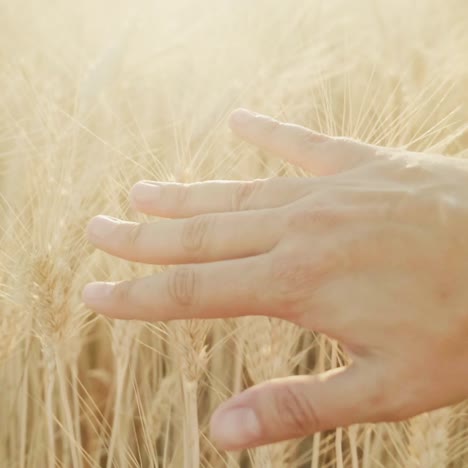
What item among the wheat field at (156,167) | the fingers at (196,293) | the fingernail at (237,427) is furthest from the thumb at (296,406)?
the wheat field at (156,167)

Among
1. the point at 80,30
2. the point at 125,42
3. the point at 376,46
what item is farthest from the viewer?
the point at 80,30

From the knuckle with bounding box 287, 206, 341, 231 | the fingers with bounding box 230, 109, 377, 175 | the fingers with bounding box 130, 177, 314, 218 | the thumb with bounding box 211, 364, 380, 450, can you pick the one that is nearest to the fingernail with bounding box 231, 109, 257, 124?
the fingers with bounding box 230, 109, 377, 175

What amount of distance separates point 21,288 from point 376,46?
98 cm

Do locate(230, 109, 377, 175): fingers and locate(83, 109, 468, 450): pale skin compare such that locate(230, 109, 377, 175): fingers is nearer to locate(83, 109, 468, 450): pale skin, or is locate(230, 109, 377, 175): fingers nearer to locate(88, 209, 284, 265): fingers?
locate(83, 109, 468, 450): pale skin

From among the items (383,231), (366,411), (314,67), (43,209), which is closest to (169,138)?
(314,67)

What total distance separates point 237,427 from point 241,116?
466 mm

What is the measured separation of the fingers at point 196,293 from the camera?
2.27 ft

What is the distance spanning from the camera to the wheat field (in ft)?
2.86

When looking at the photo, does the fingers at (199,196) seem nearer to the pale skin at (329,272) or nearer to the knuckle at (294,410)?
the pale skin at (329,272)

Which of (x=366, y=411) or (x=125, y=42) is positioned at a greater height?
(x=125, y=42)

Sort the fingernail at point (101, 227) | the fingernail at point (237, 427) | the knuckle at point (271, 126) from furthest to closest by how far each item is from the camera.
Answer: the knuckle at point (271, 126) < the fingernail at point (101, 227) < the fingernail at point (237, 427)

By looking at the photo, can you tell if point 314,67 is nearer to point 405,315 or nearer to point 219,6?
point 219,6

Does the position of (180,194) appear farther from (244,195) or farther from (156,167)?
(156,167)

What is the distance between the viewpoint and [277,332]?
2.73 feet
